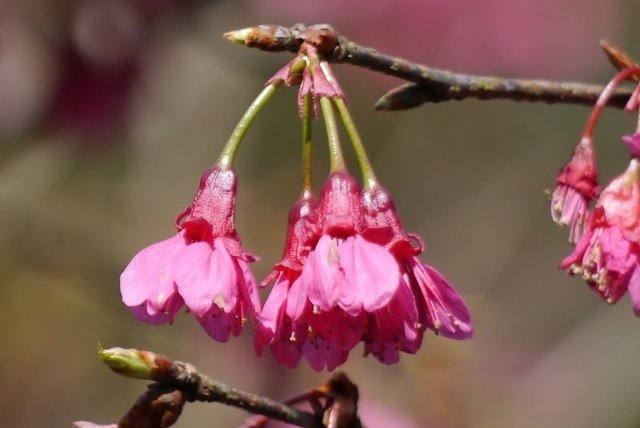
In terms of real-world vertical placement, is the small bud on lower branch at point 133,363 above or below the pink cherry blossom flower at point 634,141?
Answer: below

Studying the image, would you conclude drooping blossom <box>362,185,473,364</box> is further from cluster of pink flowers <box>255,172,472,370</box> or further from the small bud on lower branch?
the small bud on lower branch

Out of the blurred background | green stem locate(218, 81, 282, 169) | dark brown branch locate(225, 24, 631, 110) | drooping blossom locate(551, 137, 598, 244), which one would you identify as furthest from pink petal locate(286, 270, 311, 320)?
the blurred background

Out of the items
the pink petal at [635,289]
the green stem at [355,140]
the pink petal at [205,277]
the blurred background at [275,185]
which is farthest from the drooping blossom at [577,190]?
the blurred background at [275,185]

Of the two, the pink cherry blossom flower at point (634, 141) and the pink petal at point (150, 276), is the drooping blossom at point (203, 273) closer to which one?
the pink petal at point (150, 276)

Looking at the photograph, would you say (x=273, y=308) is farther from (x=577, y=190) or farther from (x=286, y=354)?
(x=577, y=190)

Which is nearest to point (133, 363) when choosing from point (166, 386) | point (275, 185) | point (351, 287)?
point (166, 386)

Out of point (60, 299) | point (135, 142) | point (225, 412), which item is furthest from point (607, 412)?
point (60, 299)

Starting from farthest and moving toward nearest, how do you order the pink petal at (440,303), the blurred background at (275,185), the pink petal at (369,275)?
the blurred background at (275,185), the pink petal at (440,303), the pink petal at (369,275)

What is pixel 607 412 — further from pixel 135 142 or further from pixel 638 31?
pixel 638 31
